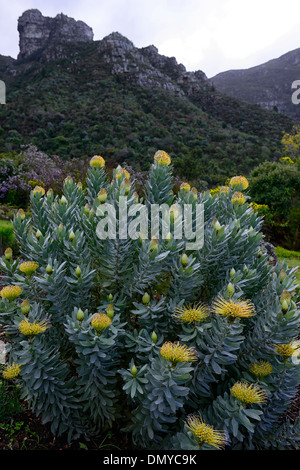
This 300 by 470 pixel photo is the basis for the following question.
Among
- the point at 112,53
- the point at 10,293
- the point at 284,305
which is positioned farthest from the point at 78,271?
the point at 112,53

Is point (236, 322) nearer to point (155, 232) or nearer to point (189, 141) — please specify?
point (155, 232)

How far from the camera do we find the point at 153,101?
3581 centimetres

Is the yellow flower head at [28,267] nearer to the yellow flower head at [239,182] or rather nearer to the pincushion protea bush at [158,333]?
the pincushion protea bush at [158,333]

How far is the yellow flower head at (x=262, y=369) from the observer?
1252mm

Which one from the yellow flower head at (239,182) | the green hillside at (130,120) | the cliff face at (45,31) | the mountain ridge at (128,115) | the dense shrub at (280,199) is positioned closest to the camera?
the yellow flower head at (239,182)

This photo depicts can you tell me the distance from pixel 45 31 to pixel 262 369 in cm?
7688

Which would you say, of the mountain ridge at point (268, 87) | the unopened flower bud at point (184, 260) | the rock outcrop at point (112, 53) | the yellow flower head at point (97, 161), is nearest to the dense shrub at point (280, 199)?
the yellow flower head at point (97, 161)

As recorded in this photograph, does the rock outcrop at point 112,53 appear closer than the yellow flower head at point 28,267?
No

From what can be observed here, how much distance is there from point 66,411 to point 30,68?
54466 millimetres

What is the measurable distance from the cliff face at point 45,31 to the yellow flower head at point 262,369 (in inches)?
2426

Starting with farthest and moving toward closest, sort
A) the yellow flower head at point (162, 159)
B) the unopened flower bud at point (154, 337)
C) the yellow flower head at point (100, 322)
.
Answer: the yellow flower head at point (162, 159), the unopened flower bud at point (154, 337), the yellow flower head at point (100, 322)

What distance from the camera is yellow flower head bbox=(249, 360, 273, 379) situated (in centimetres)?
125

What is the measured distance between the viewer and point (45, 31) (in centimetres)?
6203

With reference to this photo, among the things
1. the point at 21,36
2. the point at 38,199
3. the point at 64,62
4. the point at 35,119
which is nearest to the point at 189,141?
the point at 35,119
